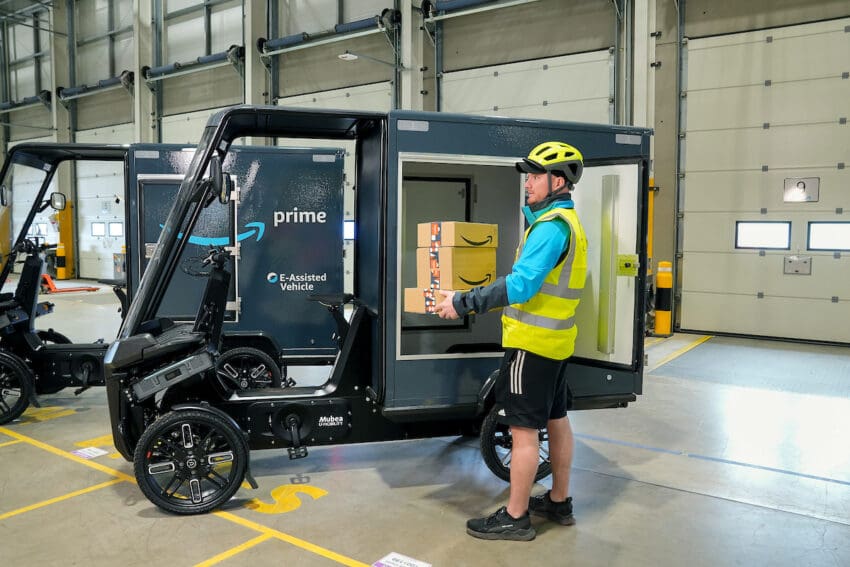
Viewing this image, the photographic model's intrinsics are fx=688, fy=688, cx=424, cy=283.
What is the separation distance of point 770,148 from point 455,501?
7746 millimetres

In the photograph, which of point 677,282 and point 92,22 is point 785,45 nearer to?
point 677,282

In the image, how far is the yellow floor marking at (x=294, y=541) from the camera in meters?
3.04

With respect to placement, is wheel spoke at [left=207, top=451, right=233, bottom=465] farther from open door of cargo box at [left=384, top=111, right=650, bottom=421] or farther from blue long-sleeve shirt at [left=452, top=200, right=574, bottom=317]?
blue long-sleeve shirt at [left=452, top=200, right=574, bottom=317]

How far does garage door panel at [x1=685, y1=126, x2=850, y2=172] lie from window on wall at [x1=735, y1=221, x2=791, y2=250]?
771 millimetres

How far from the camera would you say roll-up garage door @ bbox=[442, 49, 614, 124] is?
10398mm

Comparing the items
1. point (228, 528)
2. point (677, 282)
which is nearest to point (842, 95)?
point (677, 282)

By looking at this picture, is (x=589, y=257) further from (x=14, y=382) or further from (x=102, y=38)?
(x=102, y=38)

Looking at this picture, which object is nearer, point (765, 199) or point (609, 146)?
point (609, 146)

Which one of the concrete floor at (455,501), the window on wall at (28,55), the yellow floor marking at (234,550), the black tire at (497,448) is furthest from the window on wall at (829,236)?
the window on wall at (28,55)

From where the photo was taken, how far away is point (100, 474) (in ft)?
13.5

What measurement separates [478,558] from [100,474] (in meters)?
2.43

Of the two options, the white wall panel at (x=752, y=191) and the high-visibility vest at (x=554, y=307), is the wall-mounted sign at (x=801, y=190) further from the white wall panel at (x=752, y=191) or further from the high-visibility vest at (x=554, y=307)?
the high-visibility vest at (x=554, y=307)

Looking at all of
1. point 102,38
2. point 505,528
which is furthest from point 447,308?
point 102,38

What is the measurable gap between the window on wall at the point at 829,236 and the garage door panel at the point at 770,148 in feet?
2.56
